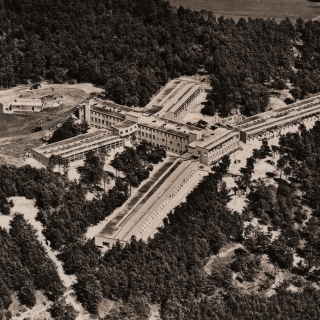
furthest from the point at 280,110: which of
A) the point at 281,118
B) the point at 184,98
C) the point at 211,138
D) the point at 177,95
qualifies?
the point at 211,138

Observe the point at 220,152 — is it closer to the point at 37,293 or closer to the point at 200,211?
the point at 200,211

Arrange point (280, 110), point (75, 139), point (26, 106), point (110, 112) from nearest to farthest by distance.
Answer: point (75, 139), point (110, 112), point (26, 106), point (280, 110)

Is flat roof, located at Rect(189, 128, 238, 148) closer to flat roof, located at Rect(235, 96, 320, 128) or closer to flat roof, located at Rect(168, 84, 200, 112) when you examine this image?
flat roof, located at Rect(235, 96, 320, 128)

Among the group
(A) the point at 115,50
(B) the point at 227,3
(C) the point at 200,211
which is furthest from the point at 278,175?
(B) the point at 227,3

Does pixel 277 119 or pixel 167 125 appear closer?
pixel 167 125

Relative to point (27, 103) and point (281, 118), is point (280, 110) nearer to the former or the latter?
point (281, 118)
